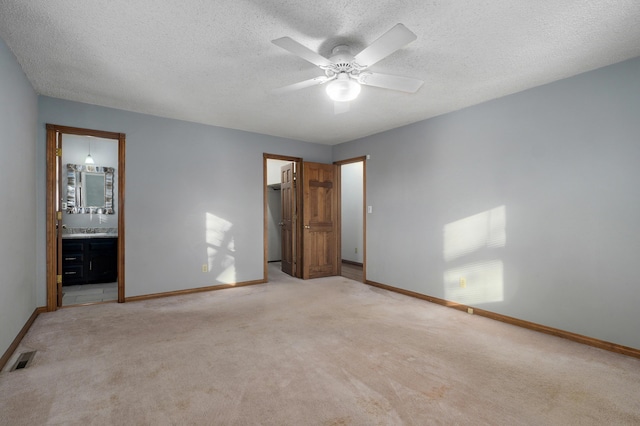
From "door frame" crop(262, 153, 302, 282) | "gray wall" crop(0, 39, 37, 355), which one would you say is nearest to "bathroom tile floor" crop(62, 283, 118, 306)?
"gray wall" crop(0, 39, 37, 355)

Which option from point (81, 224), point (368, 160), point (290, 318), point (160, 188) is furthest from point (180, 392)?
point (81, 224)

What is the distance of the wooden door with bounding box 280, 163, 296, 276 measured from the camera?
5844 millimetres

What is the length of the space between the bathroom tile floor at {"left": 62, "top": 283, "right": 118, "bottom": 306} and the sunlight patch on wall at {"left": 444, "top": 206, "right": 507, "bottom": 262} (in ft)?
15.3

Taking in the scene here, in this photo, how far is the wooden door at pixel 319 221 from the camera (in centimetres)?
561

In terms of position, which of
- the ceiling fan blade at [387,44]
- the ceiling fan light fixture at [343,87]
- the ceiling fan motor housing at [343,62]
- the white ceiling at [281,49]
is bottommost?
the ceiling fan light fixture at [343,87]

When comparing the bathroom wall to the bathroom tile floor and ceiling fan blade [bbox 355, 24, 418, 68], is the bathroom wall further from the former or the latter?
ceiling fan blade [bbox 355, 24, 418, 68]

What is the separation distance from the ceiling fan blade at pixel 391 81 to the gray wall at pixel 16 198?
9.38 ft

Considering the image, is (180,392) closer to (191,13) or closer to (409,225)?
(191,13)

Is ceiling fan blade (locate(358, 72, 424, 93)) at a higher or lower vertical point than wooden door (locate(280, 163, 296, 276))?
higher

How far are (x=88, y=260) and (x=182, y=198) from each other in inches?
90.3

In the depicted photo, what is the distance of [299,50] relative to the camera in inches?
81.7

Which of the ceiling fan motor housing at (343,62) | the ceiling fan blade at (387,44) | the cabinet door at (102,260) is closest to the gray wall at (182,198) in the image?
the cabinet door at (102,260)

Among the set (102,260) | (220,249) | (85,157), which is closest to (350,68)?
(220,249)

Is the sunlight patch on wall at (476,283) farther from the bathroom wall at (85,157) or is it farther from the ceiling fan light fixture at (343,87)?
the bathroom wall at (85,157)
